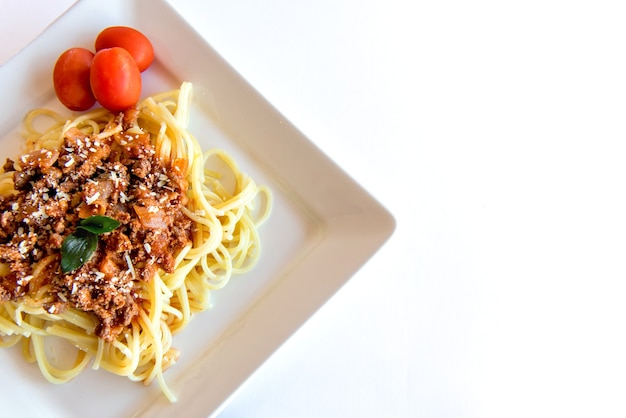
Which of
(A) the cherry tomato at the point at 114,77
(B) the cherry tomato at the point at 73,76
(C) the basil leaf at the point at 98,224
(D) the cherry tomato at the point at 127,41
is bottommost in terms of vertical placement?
(C) the basil leaf at the point at 98,224

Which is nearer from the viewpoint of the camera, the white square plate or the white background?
the white square plate

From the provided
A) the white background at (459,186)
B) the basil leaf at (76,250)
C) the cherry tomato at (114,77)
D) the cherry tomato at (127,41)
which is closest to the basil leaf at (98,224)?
the basil leaf at (76,250)

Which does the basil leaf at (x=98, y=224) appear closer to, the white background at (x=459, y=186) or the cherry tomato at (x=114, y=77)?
the cherry tomato at (x=114, y=77)

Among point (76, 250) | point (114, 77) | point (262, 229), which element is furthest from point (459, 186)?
point (76, 250)

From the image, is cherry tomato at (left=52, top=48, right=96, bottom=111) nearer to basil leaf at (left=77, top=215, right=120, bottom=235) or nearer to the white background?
the white background

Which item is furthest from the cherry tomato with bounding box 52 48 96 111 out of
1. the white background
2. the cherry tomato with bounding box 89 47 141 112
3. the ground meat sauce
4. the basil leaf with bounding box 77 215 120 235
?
the basil leaf with bounding box 77 215 120 235

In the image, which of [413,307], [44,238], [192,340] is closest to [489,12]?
[413,307]
